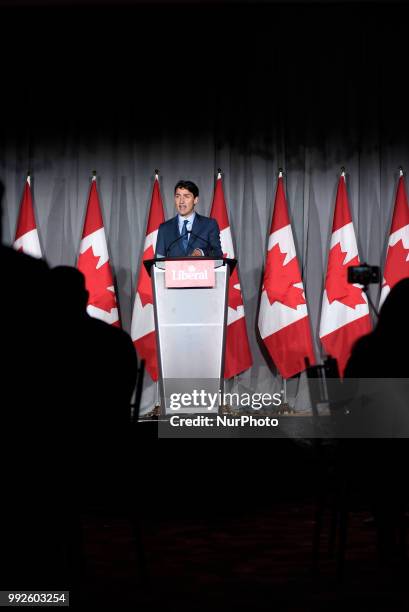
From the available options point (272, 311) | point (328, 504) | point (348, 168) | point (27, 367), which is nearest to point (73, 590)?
point (27, 367)

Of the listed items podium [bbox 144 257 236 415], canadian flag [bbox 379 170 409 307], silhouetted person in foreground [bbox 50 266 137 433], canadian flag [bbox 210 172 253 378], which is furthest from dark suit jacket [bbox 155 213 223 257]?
silhouetted person in foreground [bbox 50 266 137 433]

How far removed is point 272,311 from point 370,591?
468cm

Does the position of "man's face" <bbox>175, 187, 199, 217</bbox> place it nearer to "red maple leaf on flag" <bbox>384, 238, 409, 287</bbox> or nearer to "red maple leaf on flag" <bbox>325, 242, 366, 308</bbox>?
"red maple leaf on flag" <bbox>325, 242, 366, 308</bbox>

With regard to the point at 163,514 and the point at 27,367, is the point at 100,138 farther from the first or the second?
the point at 27,367

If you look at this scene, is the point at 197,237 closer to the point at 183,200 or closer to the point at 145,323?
the point at 183,200

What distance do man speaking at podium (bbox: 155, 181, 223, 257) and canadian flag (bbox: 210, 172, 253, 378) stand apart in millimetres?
1450

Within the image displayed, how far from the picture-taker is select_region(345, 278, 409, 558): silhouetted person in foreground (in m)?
2.96

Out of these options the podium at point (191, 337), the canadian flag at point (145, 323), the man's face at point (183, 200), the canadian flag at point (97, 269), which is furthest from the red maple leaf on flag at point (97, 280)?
the podium at point (191, 337)

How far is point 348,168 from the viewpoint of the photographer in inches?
305

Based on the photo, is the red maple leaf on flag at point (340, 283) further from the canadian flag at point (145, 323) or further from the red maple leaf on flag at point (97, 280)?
the red maple leaf on flag at point (97, 280)

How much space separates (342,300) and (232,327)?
1038 millimetres

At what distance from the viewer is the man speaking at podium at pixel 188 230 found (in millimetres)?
A: 5691

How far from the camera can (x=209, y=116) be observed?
7852 millimetres

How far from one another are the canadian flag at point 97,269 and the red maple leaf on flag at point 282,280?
1452 millimetres
